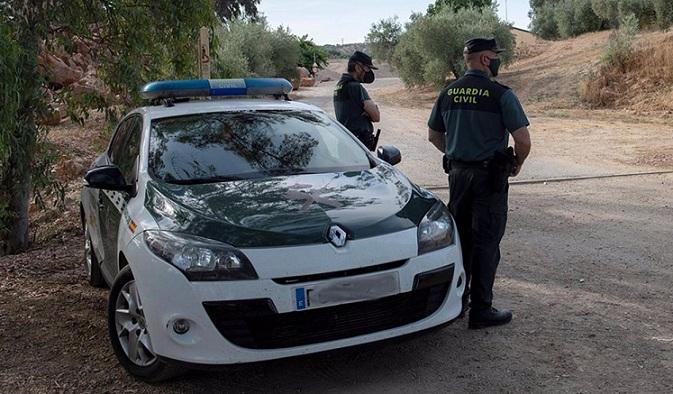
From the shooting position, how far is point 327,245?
11.4 ft

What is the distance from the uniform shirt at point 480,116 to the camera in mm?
4297

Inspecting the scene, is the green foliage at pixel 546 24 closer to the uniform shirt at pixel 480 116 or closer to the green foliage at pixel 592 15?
the green foliage at pixel 592 15

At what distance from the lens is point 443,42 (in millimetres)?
29844

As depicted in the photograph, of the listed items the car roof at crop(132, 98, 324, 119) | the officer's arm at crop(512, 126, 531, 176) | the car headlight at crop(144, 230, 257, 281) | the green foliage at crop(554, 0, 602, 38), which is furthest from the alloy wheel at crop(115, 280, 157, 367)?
the green foliage at crop(554, 0, 602, 38)

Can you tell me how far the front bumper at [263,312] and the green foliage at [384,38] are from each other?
1490 inches

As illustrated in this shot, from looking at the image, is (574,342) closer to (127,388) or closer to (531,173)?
(127,388)

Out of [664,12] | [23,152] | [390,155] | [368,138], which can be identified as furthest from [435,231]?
[664,12]

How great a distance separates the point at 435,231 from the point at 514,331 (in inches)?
40.8

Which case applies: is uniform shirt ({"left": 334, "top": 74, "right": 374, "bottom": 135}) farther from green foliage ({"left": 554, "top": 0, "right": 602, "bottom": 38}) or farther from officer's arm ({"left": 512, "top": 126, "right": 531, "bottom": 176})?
green foliage ({"left": 554, "top": 0, "right": 602, "bottom": 38})

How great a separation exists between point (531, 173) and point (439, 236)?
24.2 feet

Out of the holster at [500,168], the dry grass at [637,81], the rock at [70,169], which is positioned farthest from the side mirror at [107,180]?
the dry grass at [637,81]

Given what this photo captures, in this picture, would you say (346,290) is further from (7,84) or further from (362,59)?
(362,59)

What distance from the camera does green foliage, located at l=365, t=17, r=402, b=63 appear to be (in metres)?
40.7

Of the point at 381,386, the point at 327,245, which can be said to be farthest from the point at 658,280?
the point at 327,245
